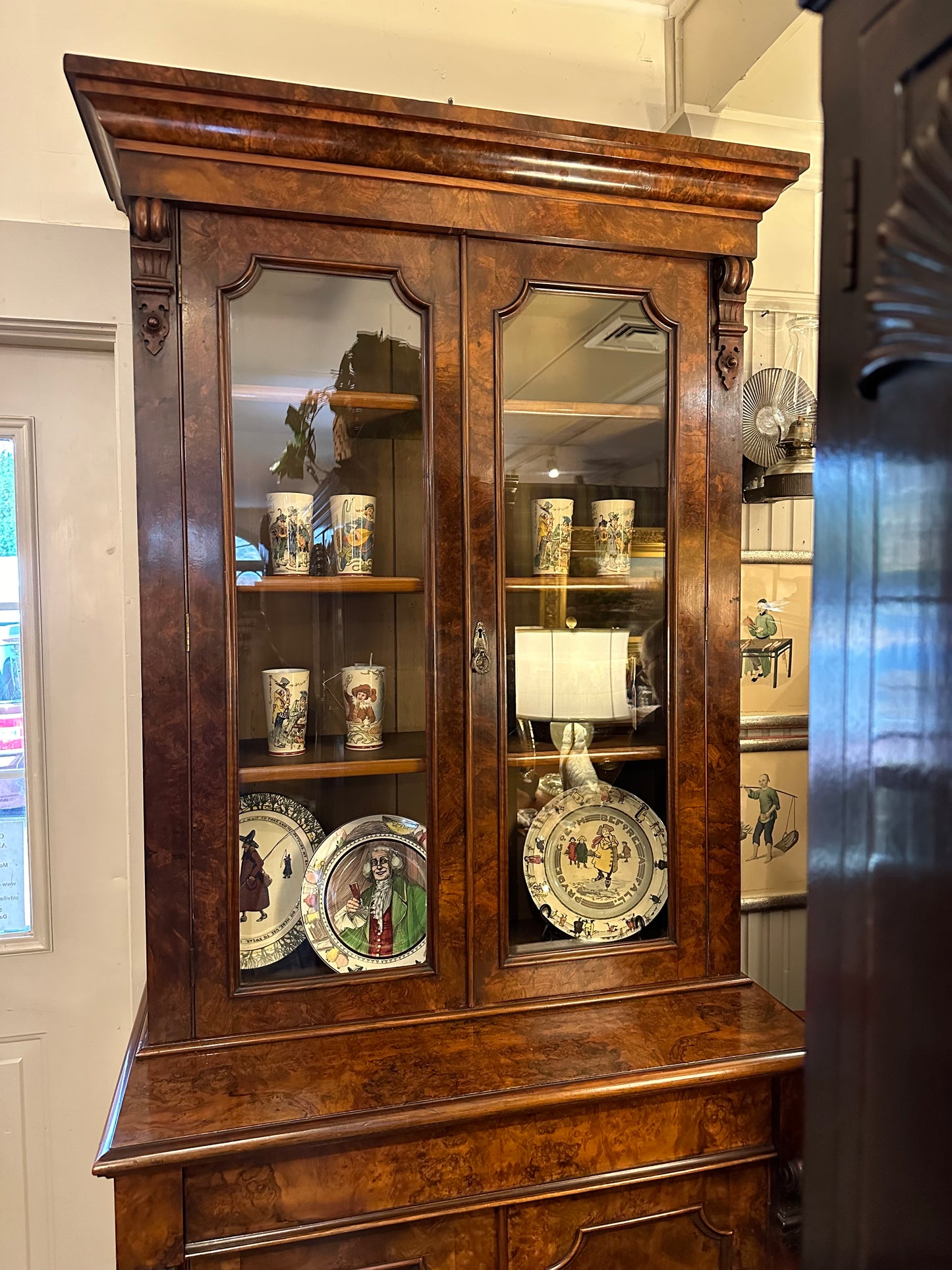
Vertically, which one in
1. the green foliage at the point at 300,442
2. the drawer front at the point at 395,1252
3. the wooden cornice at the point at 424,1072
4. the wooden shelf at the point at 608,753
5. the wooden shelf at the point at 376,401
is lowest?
the drawer front at the point at 395,1252

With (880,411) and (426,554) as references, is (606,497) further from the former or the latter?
(880,411)

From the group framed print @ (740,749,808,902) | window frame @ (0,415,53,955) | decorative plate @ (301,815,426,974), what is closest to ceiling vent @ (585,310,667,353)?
decorative plate @ (301,815,426,974)

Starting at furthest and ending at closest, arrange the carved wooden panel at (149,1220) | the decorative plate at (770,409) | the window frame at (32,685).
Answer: the decorative plate at (770,409) → the window frame at (32,685) → the carved wooden panel at (149,1220)

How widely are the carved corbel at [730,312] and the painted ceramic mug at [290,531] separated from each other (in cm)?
64

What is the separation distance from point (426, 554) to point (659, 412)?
0.41m

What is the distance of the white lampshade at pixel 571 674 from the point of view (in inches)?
48.1

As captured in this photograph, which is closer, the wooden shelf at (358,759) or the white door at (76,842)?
the wooden shelf at (358,759)

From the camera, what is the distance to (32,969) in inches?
58.1

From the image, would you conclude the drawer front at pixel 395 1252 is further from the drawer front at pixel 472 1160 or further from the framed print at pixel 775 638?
the framed print at pixel 775 638

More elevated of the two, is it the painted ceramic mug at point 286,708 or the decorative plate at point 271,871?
the painted ceramic mug at point 286,708

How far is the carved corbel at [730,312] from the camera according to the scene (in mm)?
1220

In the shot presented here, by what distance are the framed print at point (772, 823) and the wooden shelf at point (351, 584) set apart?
2.94 feet

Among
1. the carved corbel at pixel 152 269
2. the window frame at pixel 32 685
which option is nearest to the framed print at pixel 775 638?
the carved corbel at pixel 152 269

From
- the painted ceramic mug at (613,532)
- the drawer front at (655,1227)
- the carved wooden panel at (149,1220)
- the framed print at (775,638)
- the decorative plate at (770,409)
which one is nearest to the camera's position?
the carved wooden panel at (149,1220)
